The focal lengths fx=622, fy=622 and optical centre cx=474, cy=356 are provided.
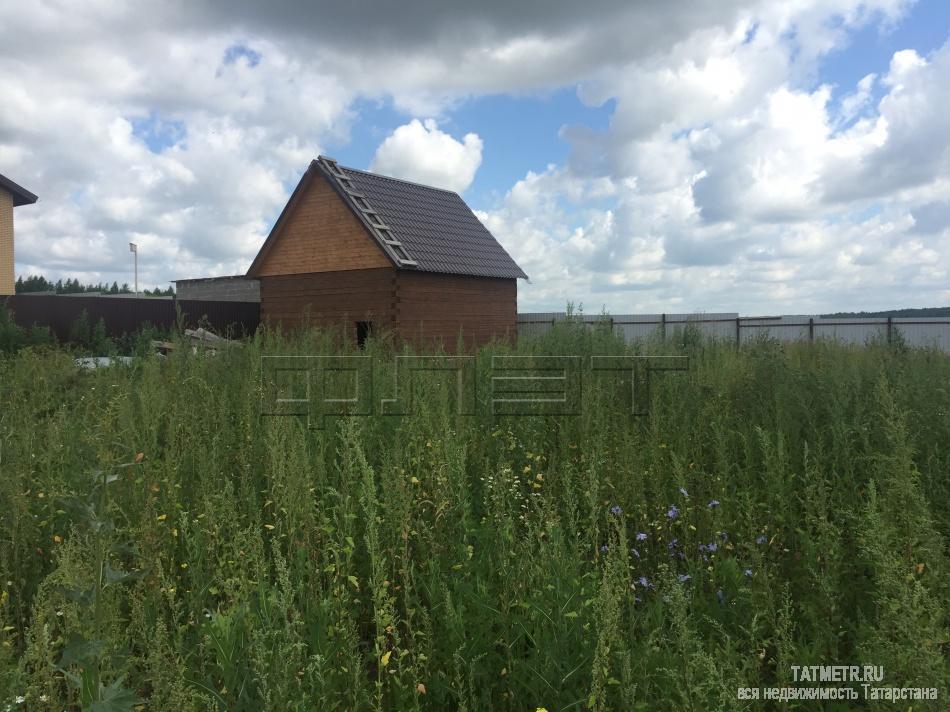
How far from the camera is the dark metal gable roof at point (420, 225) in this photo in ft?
63.2

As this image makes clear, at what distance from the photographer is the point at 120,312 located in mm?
22688

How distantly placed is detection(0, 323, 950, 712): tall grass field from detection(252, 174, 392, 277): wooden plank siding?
1306 cm

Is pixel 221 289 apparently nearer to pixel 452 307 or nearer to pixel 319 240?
pixel 319 240

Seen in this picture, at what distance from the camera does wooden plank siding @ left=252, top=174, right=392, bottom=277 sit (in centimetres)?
1920

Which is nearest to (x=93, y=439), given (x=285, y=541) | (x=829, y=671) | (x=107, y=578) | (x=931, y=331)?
(x=107, y=578)

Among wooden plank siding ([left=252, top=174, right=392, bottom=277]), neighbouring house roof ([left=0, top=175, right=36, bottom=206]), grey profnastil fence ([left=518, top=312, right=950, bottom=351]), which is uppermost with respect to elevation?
neighbouring house roof ([left=0, top=175, right=36, bottom=206])

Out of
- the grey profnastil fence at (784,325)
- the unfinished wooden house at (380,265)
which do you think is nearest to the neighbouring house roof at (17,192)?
the unfinished wooden house at (380,265)

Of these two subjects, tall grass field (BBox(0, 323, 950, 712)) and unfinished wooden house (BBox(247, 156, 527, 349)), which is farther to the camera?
unfinished wooden house (BBox(247, 156, 527, 349))

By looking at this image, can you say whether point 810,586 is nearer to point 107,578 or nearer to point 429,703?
point 429,703

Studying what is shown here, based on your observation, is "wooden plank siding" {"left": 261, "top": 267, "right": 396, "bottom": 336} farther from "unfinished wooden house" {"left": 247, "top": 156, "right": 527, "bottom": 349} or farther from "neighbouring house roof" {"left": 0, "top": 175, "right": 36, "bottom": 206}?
"neighbouring house roof" {"left": 0, "top": 175, "right": 36, "bottom": 206}

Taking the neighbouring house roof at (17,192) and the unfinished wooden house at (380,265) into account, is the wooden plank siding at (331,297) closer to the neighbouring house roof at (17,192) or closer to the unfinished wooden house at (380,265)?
the unfinished wooden house at (380,265)

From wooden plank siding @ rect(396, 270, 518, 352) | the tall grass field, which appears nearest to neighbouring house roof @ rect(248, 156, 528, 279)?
wooden plank siding @ rect(396, 270, 518, 352)

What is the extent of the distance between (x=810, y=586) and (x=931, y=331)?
2306 centimetres

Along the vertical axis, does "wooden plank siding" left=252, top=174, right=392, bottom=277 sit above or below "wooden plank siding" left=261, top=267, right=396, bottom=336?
above
